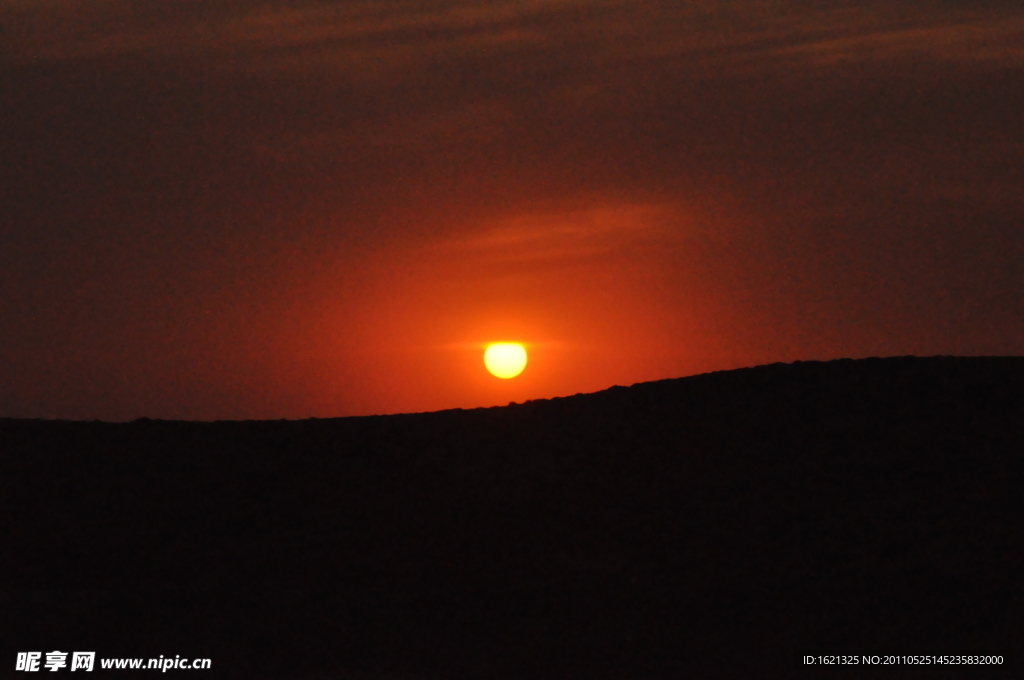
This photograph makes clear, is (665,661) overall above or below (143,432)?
below

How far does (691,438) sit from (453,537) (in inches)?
237

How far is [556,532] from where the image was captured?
835 inches

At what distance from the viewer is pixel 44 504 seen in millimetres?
23984

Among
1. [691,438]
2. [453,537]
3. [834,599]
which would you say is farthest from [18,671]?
[691,438]

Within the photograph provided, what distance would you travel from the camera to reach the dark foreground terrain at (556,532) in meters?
17.0

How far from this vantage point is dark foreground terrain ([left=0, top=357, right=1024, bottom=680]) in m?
17.0

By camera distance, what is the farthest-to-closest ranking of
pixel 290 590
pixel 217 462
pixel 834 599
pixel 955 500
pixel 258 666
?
1. pixel 217 462
2. pixel 955 500
3. pixel 290 590
4. pixel 834 599
5. pixel 258 666

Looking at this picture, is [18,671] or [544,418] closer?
[18,671]

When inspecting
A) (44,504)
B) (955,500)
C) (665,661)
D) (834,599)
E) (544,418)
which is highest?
(544,418)

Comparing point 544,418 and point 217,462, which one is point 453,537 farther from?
point 217,462

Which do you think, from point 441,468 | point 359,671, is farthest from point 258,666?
point 441,468

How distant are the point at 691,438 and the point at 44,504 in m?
14.0

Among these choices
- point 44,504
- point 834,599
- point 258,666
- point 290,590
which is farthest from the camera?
point 44,504

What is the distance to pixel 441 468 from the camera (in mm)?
24469
